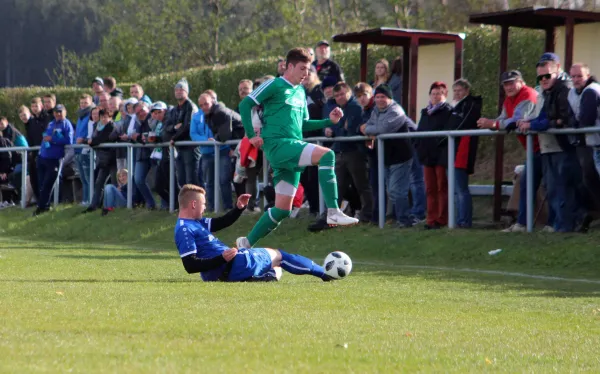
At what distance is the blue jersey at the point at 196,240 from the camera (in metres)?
10.7

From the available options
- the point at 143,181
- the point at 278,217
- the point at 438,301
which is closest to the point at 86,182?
the point at 143,181

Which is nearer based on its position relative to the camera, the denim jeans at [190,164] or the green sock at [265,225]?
the green sock at [265,225]

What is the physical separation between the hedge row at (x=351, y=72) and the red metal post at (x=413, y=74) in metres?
5.45

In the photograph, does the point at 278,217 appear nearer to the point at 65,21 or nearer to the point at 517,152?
the point at 517,152

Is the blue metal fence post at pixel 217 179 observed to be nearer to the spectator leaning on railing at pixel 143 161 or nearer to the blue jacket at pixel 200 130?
the blue jacket at pixel 200 130

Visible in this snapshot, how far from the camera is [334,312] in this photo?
8.54m

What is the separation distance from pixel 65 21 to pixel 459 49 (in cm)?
3887

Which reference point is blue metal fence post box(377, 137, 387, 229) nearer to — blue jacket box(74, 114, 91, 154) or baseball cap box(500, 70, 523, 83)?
baseball cap box(500, 70, 523, 83)

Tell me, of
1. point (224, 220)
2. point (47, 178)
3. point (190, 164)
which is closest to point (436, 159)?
point (224, 220)

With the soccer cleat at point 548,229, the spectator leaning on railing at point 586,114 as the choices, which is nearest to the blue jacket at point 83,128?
the soccer cleat at point 548,229

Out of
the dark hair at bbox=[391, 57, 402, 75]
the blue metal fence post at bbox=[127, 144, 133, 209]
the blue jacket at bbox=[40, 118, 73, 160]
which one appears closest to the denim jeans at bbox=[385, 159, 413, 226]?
the dark hair at bbox=[391, 57, 402, 75]

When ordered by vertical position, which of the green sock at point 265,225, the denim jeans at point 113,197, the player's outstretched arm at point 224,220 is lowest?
the denim jeans at point 113,197

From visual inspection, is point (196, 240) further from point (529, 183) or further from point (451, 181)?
point (451, 181)

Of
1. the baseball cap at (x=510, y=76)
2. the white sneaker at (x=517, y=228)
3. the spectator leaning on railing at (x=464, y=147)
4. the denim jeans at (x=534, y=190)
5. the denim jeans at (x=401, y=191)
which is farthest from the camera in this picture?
the denim jeans at (x=401, y=191)
